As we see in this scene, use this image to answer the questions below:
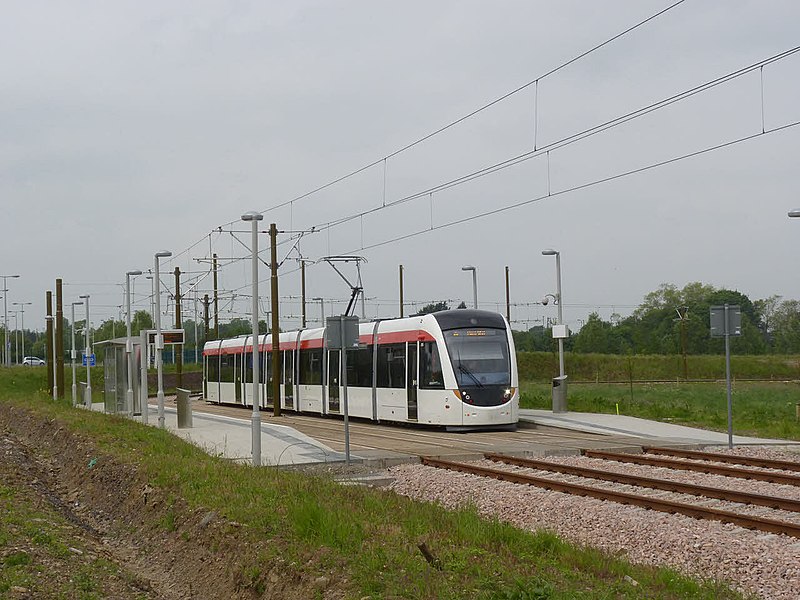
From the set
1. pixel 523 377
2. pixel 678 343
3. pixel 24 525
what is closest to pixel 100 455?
pixel 24 525

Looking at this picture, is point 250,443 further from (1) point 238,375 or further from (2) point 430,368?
(1) point 238,375

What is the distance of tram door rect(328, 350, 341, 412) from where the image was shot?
3128cm

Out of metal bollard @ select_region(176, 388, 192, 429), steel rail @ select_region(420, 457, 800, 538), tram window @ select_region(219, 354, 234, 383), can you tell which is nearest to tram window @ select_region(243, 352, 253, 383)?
tram window @ select_region(219, 354, 234, 383)

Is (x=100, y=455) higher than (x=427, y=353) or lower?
lower

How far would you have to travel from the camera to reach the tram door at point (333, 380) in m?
31.3

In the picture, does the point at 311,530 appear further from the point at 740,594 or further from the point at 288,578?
the point at 740,594

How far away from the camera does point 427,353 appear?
85.9 feet

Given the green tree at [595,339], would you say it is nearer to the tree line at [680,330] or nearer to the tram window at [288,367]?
the tree line at [680,330]

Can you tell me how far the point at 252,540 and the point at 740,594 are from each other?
187 inches

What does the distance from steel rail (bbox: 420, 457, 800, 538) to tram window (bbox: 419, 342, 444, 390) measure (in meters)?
7.57

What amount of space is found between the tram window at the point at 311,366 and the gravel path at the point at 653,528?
629 inches

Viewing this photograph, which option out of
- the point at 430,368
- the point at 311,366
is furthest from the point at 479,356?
the point at 311,366

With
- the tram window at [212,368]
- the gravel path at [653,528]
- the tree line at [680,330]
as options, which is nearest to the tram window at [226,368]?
the tram window at [212,368]

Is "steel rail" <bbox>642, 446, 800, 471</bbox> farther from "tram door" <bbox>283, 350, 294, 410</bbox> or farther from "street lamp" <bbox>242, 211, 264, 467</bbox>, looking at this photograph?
"tram door" <bbox>283, 350, 294, 410</bbox>
